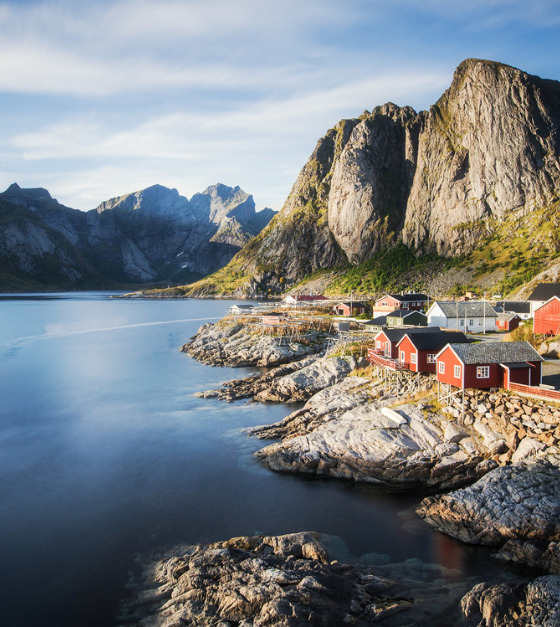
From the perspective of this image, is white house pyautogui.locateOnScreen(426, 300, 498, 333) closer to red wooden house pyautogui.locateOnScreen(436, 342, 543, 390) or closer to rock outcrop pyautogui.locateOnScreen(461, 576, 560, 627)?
red wooden house pyautogui.locateOnScreen(436, 342, 543, 390)

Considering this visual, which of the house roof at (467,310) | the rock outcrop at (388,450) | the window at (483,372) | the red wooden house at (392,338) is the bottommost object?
the rock outcrop at (388,450)

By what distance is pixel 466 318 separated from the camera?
5638 centimetres

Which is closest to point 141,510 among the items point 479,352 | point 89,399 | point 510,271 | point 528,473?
point 528,473

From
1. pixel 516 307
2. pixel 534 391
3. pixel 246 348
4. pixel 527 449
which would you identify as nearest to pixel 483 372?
pixel 534 391

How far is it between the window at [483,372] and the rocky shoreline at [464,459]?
1.16 meters

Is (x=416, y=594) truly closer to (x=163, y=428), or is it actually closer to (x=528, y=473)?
(x=528, y=473)

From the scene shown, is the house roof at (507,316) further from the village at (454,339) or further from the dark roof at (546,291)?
the dark roof at (546,291)

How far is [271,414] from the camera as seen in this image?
137ft

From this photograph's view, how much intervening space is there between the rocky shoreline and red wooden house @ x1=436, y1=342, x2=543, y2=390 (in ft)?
3.44

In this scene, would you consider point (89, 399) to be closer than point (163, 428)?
No

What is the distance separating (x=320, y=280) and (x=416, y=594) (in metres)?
170

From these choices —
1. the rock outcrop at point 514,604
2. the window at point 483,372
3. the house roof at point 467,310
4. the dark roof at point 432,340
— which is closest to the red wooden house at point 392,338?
the dark roof at point 432,340

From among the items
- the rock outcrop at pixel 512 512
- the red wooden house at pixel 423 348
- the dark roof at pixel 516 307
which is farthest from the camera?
the dark roof at pixel 516 307

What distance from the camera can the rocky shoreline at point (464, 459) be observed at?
19219 mm
